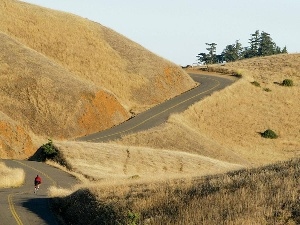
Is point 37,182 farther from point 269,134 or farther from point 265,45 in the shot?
point 265,45

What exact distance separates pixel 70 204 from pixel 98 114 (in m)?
47.2

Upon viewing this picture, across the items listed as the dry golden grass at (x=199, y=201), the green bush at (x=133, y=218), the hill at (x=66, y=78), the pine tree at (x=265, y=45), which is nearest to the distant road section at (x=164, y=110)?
the hill at (x=66, y=78)

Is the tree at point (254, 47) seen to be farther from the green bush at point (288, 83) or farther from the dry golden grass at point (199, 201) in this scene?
the dry golden grass at point (199, 201)

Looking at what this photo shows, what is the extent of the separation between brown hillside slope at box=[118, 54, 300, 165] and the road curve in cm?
2207

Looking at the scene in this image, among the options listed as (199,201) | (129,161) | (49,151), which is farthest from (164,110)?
(199,201)

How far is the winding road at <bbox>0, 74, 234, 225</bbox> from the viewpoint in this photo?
23.1 m

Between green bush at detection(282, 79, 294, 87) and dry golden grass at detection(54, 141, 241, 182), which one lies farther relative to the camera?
green bush at detection(282, 79, 294, 87)


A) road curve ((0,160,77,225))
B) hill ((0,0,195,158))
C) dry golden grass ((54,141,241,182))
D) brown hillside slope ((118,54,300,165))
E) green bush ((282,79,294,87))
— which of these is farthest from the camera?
green bush ((282,79,294,87))

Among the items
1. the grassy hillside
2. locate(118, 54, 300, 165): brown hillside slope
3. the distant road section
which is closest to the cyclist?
the grassy hillside

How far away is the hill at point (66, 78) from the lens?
66.4m

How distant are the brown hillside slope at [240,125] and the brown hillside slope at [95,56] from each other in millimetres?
9496

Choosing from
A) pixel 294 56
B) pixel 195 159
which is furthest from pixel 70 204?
pixel 294 56

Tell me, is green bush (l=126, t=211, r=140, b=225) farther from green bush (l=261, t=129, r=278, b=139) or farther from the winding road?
green bush (l=261, t=129, r=278, b=139)

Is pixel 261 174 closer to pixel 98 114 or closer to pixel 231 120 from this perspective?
pixel 98 114
